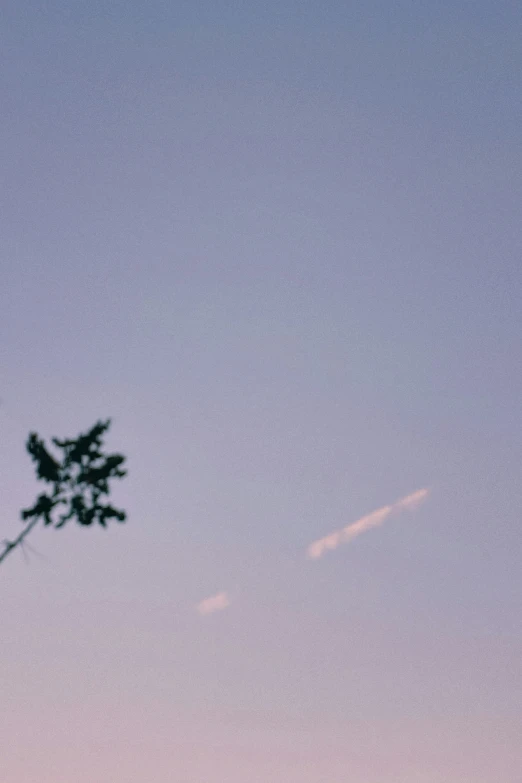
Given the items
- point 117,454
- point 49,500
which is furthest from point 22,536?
point 117,454

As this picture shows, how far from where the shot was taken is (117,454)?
111ft

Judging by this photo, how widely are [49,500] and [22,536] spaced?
52.3 inches

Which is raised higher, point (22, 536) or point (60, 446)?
point (60, 446)

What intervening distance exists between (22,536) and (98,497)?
8.13 ft

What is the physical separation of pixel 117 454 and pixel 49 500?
93.0 inches

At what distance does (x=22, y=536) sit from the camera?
110 ft

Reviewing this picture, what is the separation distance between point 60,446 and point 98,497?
1868 millimetres

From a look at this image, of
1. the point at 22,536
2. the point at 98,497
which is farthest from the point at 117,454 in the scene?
the point at 22,536

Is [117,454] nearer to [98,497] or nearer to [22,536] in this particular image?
[98,497]

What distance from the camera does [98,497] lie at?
33625mm

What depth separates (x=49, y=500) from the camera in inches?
1319

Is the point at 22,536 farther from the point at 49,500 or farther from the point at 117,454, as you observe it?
the point at 117,454
